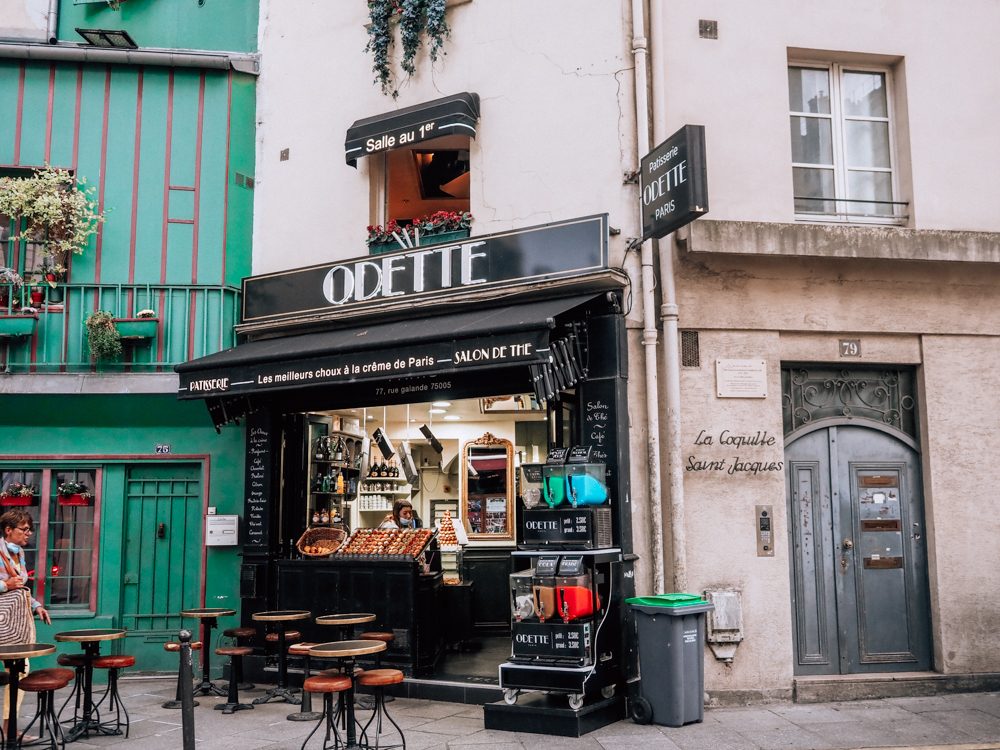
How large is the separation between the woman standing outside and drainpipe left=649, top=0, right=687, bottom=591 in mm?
5689

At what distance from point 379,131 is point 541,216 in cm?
227

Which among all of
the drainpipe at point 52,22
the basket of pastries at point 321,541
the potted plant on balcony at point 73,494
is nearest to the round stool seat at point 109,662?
the basket of pastries at point 321,541

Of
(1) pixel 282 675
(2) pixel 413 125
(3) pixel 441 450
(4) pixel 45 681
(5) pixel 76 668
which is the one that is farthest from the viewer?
(3) pixel 441 450

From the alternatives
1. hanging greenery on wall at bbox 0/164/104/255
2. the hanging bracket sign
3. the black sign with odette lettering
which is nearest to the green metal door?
the black sign with odette lettering

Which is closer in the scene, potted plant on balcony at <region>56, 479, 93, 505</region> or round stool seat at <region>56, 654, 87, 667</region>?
round stool seat at <region>56, 654, 87, 667</region>

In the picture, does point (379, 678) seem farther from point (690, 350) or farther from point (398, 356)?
point (690, 350)

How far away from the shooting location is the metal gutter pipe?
1063 centimetres

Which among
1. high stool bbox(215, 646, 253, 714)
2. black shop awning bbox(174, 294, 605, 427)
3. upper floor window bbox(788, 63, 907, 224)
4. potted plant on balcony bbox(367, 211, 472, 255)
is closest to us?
black shop awning bbox(174, 294, 605, 427)

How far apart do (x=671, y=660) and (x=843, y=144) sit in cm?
581

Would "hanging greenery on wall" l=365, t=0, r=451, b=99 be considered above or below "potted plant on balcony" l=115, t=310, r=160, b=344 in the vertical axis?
above

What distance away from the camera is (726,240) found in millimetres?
8242

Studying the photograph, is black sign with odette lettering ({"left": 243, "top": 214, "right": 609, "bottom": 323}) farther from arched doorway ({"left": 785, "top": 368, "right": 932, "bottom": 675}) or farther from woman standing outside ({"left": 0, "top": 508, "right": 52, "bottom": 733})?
woman standing outside ({"left": 0, "top": 508, "right": 52, "bottom": 733})

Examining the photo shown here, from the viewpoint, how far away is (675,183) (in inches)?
302

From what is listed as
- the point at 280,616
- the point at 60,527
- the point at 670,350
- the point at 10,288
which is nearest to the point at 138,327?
the point at 10,288
